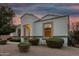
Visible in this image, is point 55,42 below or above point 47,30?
below

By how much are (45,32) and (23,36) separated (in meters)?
0.30

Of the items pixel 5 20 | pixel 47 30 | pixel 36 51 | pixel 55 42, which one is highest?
pixel 5 20

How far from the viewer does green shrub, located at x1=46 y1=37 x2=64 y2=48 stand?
16.2 ft

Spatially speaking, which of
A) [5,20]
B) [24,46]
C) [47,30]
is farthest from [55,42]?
[5,20]

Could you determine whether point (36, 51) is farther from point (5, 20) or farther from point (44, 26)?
point (5, 20)

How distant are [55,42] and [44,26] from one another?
0.26 meters

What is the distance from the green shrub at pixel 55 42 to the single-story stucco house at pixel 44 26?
55mm

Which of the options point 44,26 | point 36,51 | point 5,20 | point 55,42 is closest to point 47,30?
point 44,26

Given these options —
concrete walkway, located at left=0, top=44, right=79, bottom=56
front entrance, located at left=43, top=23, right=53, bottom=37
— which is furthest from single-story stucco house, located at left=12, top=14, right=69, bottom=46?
concrete walkway, located at left=0, top=44, right=79, bottom=56

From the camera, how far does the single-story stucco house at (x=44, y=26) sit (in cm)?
494

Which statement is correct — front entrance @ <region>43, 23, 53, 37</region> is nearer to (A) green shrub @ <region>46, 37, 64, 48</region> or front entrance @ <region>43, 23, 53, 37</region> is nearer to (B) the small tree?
(A) green shrub @ <region>46, 37, 64, 48</region>

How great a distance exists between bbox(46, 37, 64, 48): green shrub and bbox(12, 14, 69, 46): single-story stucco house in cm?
5

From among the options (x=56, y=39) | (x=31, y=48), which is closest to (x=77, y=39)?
(x=56, y=39)

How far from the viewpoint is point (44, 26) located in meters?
4.99
